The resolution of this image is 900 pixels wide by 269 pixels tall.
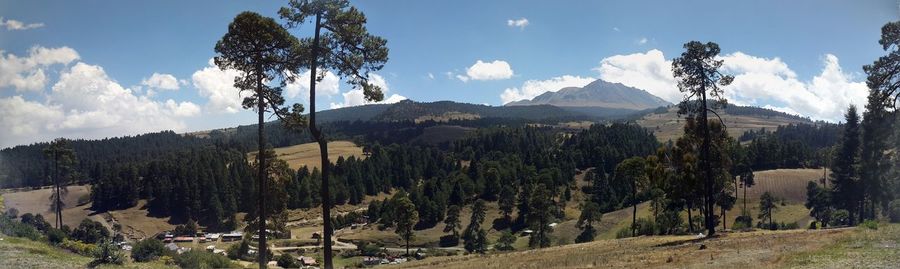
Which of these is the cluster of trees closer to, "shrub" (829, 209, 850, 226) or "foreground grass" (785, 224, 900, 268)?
"shrub" (829, 209, 850, 226)

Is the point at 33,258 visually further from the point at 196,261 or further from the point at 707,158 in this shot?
the point at 707,158

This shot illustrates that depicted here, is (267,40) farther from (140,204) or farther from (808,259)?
(140,204)

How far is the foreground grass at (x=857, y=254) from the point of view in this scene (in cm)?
1625

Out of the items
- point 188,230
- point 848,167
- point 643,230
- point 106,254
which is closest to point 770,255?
point 106,254

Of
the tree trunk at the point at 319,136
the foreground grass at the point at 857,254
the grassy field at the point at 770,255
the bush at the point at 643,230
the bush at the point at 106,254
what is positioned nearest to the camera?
the foreground grass at the point at 857,254

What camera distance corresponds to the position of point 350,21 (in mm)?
22391

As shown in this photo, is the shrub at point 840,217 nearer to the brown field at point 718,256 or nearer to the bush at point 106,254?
the brown field at point 718,256

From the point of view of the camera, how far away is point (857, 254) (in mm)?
17938

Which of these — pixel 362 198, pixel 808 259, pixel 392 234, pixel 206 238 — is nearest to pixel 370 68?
pixel 808 259

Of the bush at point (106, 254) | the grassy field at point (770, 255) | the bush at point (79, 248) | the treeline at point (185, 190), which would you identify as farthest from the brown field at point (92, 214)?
the grassy field at point (770, 255)

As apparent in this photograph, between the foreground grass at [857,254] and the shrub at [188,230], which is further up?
the foreground grass at [857,254]

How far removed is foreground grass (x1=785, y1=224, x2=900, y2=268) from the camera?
16250 mm

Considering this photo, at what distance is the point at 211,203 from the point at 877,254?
151022mm

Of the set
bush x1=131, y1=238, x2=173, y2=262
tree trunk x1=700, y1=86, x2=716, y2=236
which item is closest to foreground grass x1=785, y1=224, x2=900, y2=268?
tree trunk x1=700, y1=86, x2=716, y2=236
